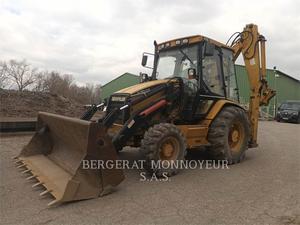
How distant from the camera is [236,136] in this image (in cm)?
693

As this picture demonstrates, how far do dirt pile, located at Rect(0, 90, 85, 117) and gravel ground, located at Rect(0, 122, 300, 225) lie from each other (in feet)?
25.4

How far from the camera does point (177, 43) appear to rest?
22.2 ft

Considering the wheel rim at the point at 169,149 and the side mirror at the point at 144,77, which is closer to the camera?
the wheel rim at the point at 169,149

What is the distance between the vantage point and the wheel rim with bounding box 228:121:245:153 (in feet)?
22.5

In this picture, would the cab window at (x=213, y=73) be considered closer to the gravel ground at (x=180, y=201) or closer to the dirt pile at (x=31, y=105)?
the gravel ground at (x=180, y=201)

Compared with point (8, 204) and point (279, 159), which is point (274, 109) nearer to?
point (279, 159)

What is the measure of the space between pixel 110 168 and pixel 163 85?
2259 mm

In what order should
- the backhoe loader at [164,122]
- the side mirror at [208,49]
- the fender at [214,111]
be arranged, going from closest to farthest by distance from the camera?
the backhoe loader at [164,122]
the side mirror at [208,49]
the fender at [214,111]

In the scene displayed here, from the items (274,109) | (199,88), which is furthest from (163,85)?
(274,109)

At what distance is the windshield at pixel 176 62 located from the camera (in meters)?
6.55

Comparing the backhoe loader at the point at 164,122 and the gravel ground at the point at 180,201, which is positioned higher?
the backhoe loader at the point at 164,122

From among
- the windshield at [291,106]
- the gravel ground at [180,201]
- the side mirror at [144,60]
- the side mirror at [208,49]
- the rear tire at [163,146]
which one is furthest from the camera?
the windshield at [291,106]

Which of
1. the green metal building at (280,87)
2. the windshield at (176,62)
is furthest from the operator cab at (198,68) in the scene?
the green metal building at (280,87)

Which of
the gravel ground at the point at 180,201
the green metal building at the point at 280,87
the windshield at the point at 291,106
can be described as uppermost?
the green metal building at the point at 280,87
